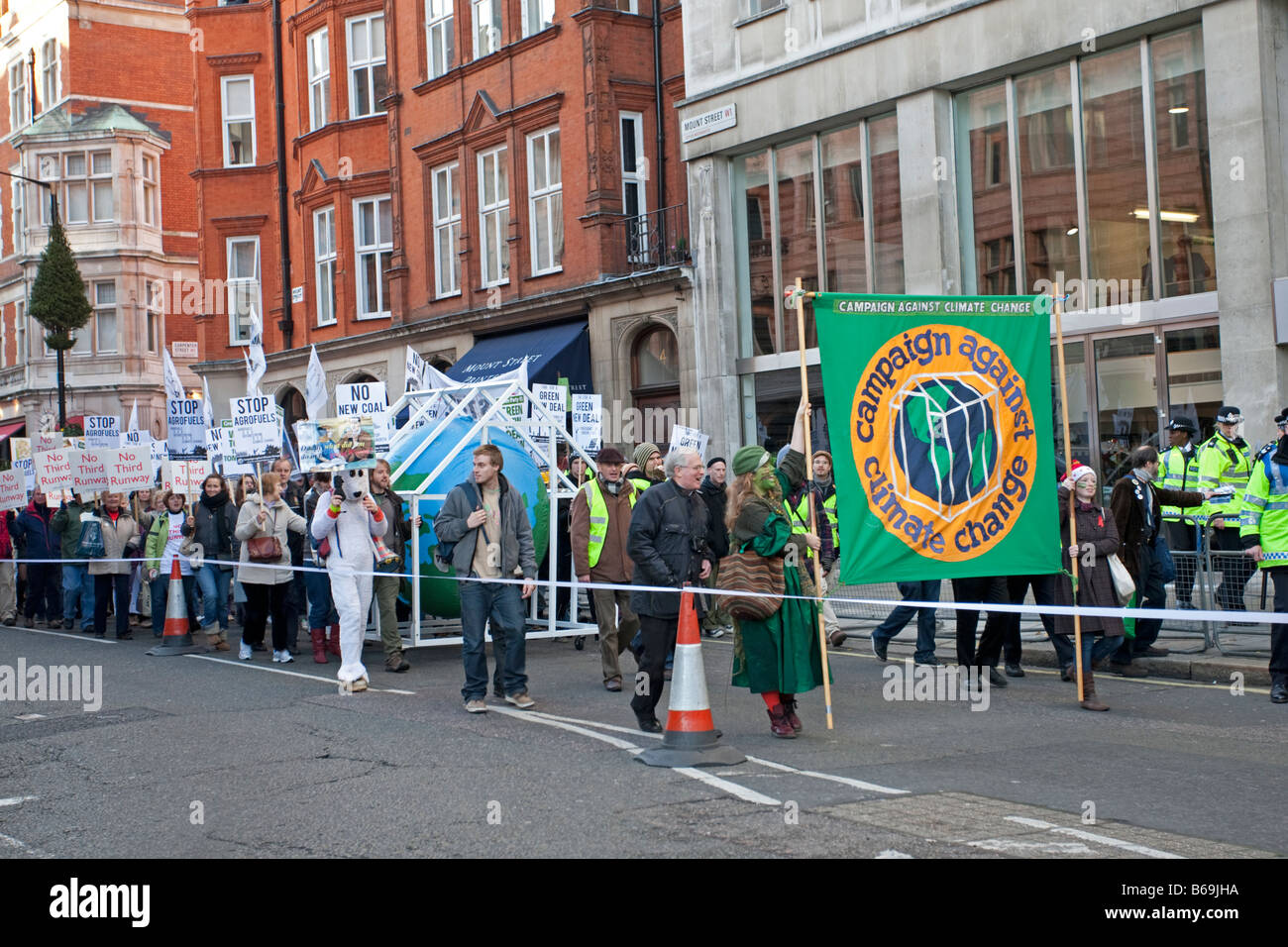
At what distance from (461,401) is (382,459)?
4.15 ft

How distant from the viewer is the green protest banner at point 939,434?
9695 mm

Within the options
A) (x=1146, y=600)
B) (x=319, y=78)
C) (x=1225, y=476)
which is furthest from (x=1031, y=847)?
(x=319, y=78)

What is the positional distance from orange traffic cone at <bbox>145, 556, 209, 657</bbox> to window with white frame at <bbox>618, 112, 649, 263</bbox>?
37.6 feet

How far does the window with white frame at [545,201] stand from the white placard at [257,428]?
941cm

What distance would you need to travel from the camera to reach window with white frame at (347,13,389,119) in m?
31.3

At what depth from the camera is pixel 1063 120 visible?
59.1 feet

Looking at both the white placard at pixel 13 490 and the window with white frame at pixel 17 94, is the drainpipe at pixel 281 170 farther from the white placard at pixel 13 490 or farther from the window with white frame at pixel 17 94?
the window with white frame at pixel 17 94

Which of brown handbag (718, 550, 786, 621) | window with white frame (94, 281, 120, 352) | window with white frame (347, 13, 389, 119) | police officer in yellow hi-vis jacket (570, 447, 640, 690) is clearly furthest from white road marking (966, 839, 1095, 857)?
window with white frame (94, 281, 120, 352)

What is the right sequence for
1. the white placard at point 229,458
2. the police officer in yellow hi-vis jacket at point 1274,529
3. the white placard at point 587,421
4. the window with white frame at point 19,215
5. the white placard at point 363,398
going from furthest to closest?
the window with white frame at point 19,215 → the white placard at point 587,421 → the white placard at point 229,458 → the white placard at point 363,398 → the police officer in yellow hi-vis jacket at point 1274,529

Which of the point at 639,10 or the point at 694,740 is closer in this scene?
the point at 694,740

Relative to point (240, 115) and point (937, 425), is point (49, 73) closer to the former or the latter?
point (240, 115)

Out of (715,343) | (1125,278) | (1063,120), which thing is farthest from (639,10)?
(1125,278)

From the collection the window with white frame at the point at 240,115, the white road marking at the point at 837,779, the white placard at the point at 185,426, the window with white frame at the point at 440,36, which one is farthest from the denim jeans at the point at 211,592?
the window with white frame at the point at 240,115
